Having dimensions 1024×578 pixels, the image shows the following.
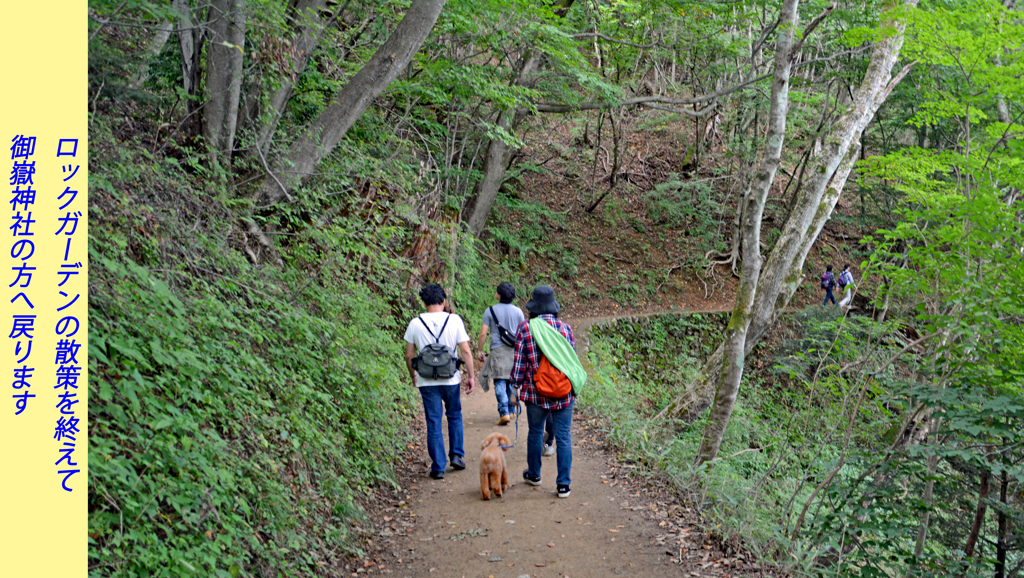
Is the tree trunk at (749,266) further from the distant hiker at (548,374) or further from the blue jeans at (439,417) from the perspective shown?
the blue jeans at (439,417)

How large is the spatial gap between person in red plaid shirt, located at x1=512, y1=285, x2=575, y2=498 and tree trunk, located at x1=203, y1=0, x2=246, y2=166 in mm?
3388

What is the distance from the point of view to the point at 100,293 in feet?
10.9

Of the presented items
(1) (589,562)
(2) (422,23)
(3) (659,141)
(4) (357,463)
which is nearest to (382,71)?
(2) (422,23)

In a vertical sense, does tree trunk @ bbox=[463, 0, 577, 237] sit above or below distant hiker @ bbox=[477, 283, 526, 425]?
above

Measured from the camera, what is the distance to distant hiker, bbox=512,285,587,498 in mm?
5238

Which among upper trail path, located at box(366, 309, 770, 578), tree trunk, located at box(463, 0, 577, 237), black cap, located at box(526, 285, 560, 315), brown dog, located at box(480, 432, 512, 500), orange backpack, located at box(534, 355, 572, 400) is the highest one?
tree trunk, located at box(463, 0, 577, 237)

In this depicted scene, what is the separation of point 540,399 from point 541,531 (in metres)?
1.04

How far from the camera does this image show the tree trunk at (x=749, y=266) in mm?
6918

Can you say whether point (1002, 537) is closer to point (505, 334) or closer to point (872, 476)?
point (872, 476)

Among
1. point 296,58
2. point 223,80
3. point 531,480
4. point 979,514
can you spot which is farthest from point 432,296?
point 979,514

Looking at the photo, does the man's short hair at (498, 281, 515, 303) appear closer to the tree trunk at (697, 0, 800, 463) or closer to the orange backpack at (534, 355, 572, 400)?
the orange backpack at (534, 355, 572, 400)

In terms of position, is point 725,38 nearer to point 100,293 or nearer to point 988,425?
point 988,425

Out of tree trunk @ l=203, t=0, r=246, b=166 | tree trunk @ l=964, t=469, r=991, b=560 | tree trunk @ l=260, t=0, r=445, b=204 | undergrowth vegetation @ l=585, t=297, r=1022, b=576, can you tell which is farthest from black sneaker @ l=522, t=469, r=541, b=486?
tree trunk @ l=203, t=0, r=246, b=166

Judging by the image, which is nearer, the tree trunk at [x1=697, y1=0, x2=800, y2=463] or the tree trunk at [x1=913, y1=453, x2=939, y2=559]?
the tree trunk at [x1=913, y1=453, x2=939, y2=559]
